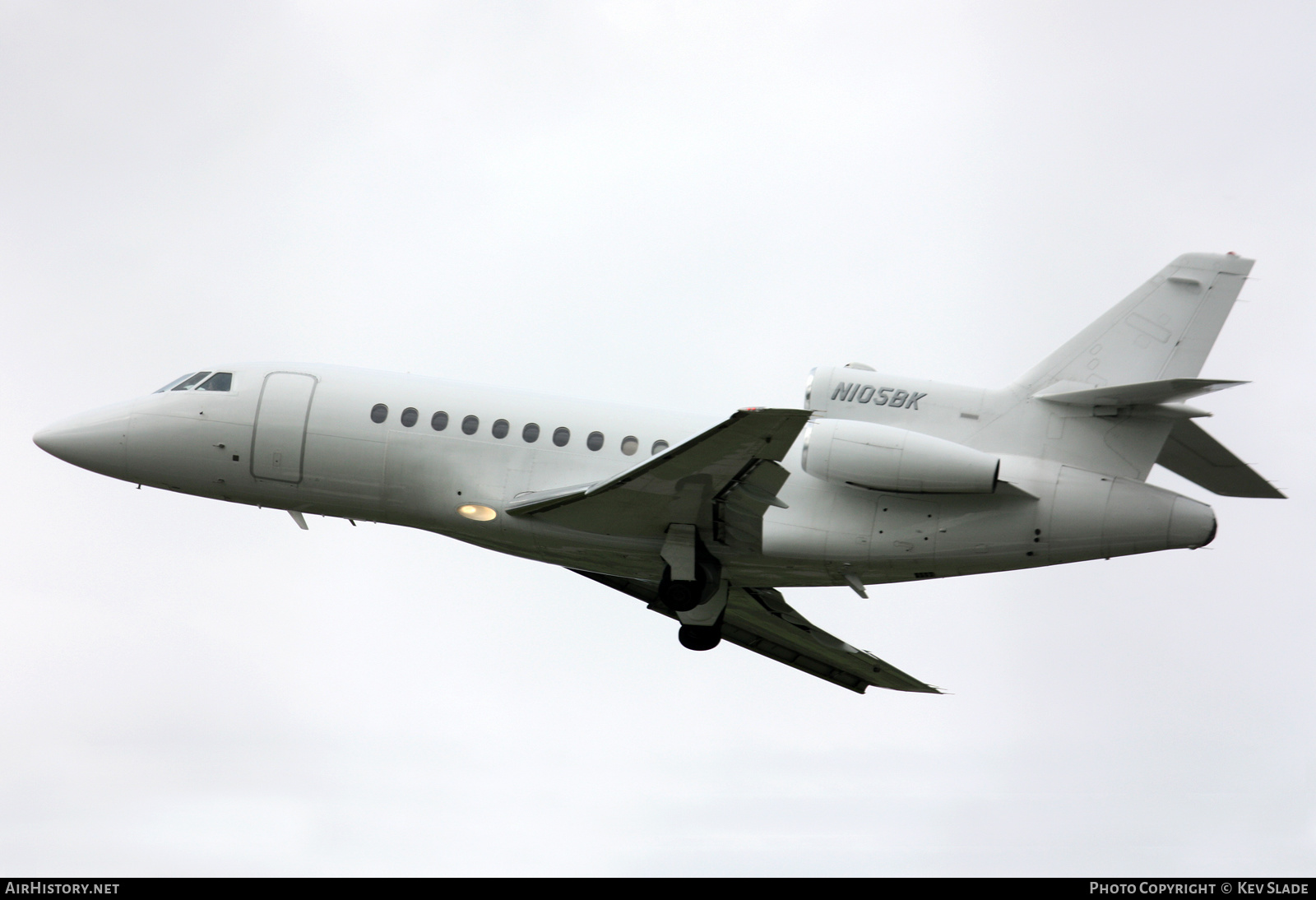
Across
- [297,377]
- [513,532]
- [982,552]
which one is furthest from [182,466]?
[982,552]

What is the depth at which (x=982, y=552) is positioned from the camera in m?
18.4

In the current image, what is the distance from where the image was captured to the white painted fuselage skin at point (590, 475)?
18.2 meters

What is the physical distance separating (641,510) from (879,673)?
759cm

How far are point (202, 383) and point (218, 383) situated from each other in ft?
1.16

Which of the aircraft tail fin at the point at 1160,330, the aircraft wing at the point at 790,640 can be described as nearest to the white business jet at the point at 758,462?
the aircraft tail fin at the point at 1160,330

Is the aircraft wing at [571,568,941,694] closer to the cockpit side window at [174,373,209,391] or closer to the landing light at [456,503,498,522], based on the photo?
the landing light at [456,503,498,522]

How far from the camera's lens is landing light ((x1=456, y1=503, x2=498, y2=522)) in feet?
63.9

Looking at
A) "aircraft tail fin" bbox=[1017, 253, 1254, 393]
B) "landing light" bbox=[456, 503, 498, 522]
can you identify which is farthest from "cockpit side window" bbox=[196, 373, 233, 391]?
"aircraft tail fin" bbox=[1017, 253, 1254, 393]

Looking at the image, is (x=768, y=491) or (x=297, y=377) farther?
(x=297, y=377)

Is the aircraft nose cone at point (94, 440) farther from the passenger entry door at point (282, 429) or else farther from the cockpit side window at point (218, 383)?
the passenger entry door at point (282, 429)

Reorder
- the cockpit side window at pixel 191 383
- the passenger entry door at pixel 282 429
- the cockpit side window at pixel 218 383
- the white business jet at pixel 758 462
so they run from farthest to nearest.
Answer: the cockpit side window at pixel 191 383
the cockpit side window at pixel 218 383
the passenger entry door at pixel 282 429
the white business jet at pixel 758 462

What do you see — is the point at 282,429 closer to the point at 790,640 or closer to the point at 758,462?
the point at 758,462

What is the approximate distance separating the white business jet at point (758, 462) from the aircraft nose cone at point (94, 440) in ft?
0.10
